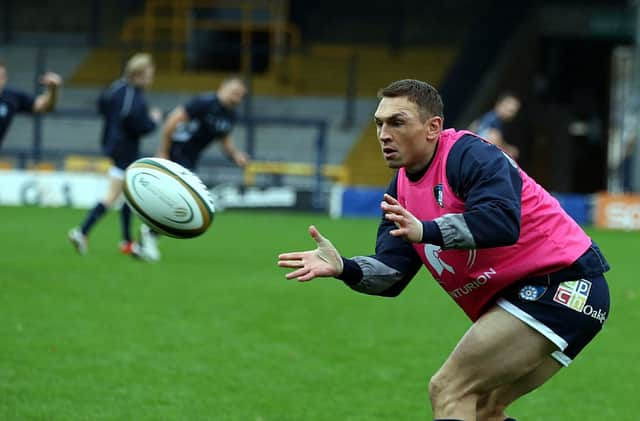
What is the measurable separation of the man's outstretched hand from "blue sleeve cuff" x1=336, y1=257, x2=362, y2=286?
0.24 ft

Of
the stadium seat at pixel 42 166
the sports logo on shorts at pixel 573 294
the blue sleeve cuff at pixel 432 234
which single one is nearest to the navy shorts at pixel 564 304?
the sports logo on shorts at pixel 573 294

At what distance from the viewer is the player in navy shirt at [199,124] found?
14541 mm

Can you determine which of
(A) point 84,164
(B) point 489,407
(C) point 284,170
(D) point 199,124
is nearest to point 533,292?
(B) point 489,407

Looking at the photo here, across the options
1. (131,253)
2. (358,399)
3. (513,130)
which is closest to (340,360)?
(358,399)

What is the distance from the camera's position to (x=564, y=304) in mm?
5309

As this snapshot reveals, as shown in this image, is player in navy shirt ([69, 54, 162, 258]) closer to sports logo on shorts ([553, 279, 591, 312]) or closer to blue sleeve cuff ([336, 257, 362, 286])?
blue sleeve cuff ([336, 257, 362, 286])

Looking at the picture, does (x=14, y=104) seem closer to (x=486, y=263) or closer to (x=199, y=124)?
(x=199, y=124)

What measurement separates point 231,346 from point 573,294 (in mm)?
4339

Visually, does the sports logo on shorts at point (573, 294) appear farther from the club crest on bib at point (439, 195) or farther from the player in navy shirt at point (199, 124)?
the player in navy shirt at point (199, 124)

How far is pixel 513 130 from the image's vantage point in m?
33.7

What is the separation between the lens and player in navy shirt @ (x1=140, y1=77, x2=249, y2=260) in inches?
572

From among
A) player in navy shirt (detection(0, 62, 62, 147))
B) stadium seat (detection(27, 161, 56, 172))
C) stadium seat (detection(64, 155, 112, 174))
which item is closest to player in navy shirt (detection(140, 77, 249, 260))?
player in navy shirt (detection(0, 62, 62, 147))

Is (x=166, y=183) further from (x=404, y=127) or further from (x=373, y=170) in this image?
(x=373, y=170)

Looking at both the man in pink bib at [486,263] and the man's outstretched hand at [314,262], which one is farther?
the man's outstretched hand at [314,262]
